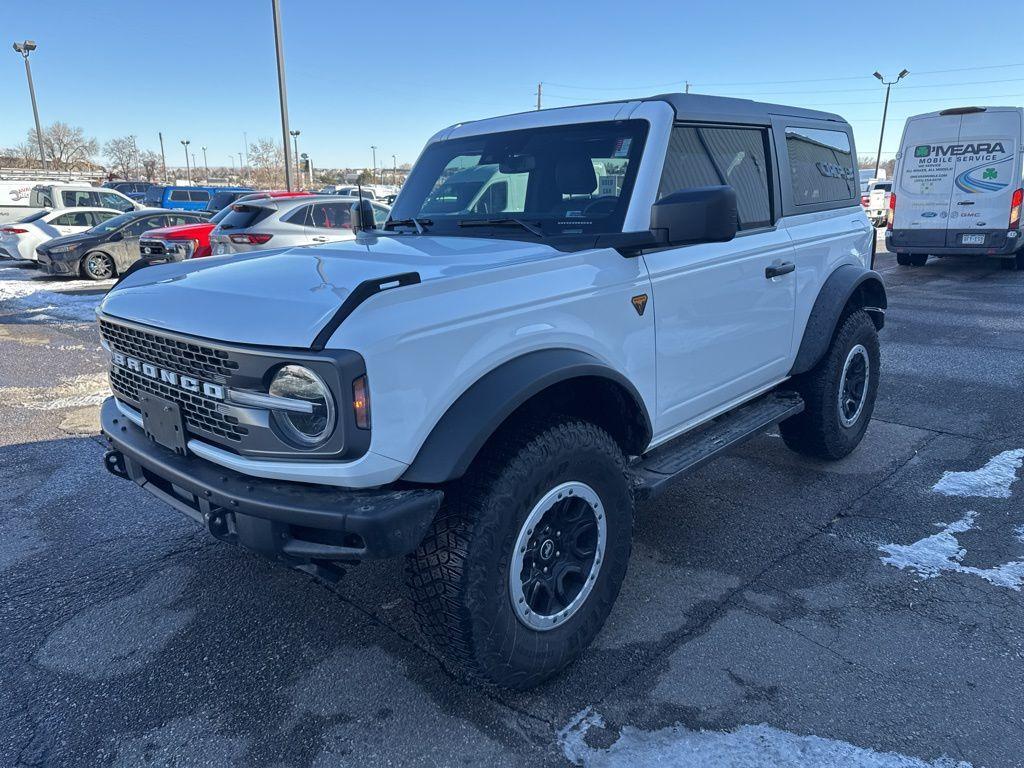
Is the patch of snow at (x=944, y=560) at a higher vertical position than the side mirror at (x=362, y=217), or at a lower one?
lower

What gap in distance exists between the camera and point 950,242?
1357 centimetres

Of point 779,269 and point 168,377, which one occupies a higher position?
point 779,269

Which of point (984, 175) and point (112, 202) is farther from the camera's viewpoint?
point (112, 202)

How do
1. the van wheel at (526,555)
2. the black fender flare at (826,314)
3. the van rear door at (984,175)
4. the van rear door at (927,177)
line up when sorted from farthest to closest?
the van rear door at (927,177)
the van rear door at (984,175)
the black fender flare at (826,314)
the van wheel at (526,555)

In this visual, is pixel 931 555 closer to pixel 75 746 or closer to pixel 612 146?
pixel 612 146

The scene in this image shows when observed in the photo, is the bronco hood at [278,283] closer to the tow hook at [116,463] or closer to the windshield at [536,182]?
the windshield at [536,182]

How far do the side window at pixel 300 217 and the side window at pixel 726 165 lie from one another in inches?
325

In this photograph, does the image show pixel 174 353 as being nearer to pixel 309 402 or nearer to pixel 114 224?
pixel 309 402

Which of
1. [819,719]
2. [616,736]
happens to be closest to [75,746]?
[616,736]

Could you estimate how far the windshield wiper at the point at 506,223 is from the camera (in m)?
3.20

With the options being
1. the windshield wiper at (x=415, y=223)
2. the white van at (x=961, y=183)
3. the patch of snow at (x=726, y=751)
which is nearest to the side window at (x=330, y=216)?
the windshield wiper at (x=415, y=223)

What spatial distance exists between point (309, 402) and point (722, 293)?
2065 mm

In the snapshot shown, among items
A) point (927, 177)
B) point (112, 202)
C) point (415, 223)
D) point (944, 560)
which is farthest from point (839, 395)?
point (112, 202)

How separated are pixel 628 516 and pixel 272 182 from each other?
79960mm
